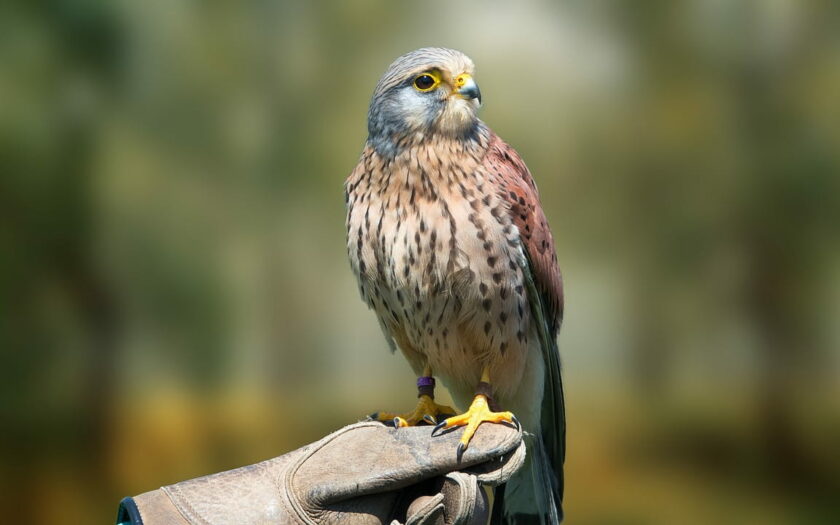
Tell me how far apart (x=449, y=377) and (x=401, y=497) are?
16.1 inches

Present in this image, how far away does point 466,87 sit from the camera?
211 cm

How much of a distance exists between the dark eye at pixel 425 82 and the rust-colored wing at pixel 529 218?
0.23 m

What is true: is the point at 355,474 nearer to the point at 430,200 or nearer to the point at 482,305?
the point at 482,305

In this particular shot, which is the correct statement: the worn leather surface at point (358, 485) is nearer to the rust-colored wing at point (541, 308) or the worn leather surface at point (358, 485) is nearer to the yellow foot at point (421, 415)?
the yellow foot at point (421, 415)

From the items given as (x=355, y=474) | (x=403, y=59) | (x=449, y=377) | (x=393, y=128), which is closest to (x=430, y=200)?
(x=393, y=128)

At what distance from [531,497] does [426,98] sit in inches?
41.8

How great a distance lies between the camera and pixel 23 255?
4355 mm

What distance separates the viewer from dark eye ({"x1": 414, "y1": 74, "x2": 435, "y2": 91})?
7.00 ft

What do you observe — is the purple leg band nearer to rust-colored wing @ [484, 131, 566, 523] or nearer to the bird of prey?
the bird of prey

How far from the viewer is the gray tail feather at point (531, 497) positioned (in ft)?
7.78

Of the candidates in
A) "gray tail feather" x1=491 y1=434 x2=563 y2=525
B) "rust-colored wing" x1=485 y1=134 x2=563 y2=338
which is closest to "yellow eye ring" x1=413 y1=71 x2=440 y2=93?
"rust-colored wing" x1=485 y1=134 x2=563 y2=338

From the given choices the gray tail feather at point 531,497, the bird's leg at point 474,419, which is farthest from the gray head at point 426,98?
the gray tail feather at point 531,497

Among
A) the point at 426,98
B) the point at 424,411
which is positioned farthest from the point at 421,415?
the point at 426,98

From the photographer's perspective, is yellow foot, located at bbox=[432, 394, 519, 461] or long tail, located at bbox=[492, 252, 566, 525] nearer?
yellow foot, located at bbox=[432, 394, 519, 461]
